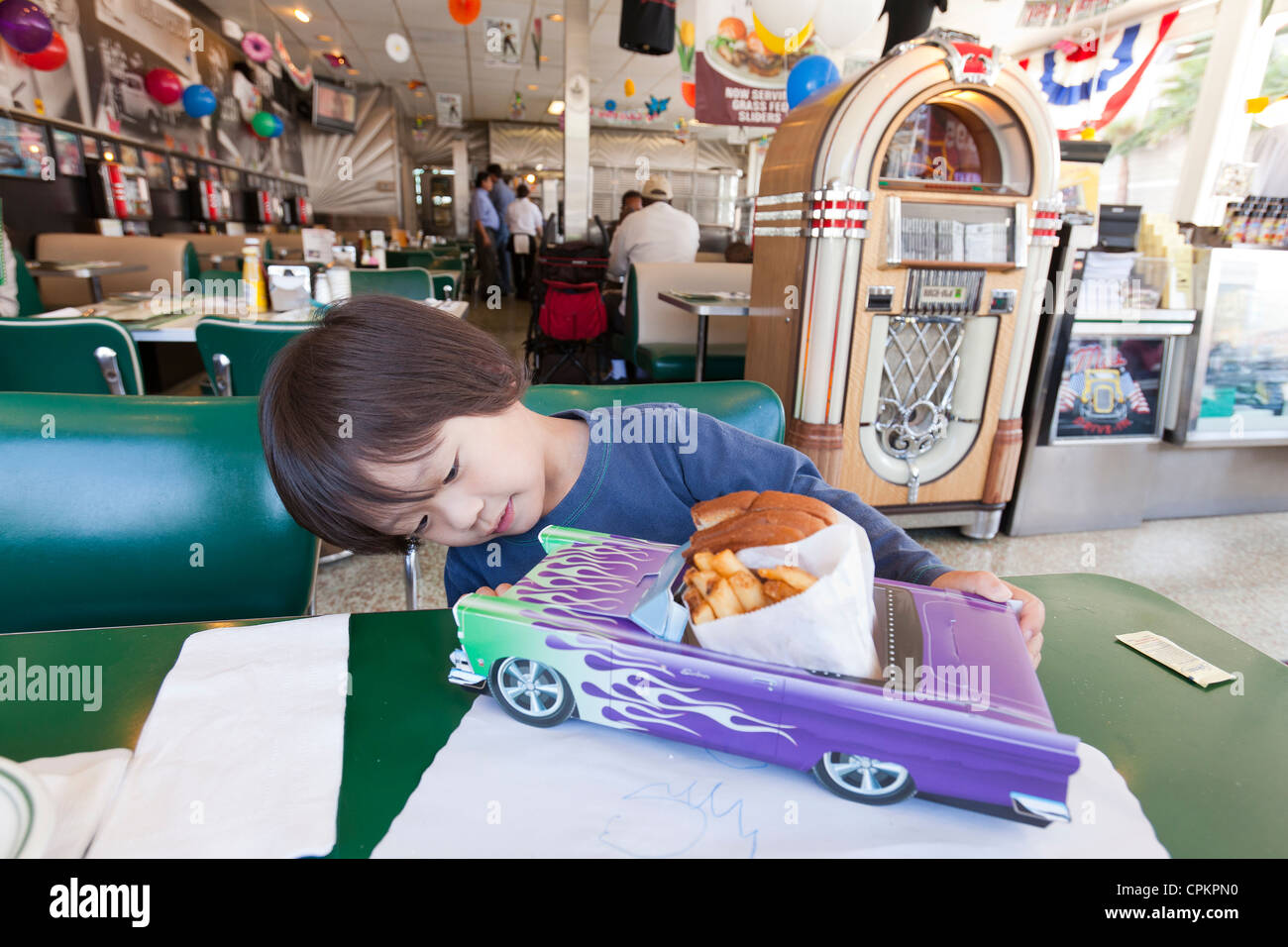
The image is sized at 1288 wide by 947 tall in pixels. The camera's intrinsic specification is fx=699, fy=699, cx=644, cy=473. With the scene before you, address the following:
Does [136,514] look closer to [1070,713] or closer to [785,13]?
[1070,713]

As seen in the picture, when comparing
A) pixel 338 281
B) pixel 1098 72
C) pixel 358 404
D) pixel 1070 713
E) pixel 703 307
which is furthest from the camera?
pixel 1098 72

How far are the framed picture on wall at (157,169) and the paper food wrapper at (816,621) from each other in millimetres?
7737

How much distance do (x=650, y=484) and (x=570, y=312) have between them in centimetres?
446

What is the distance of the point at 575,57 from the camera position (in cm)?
689

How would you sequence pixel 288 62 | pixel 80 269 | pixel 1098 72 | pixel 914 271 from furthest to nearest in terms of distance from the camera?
pixel 288 62
pixel 1098 72
pixel 80 269
pixel 914 271

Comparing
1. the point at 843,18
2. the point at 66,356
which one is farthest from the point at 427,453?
the point at 843,18

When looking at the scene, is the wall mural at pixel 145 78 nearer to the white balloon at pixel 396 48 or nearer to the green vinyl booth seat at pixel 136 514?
the white balloon at pixel 396 48

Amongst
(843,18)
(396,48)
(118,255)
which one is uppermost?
(396,48)

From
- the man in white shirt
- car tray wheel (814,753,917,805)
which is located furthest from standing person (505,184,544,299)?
car tray wheel (814,753,917,805)

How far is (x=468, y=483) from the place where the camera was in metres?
0.84

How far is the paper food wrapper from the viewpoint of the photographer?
1.64ft

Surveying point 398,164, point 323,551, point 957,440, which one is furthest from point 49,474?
point 398,164

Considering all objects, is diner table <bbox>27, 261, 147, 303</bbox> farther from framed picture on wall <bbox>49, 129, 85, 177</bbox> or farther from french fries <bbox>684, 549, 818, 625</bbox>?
french fries <bbox>684, 549, 818, 625</bbox>
